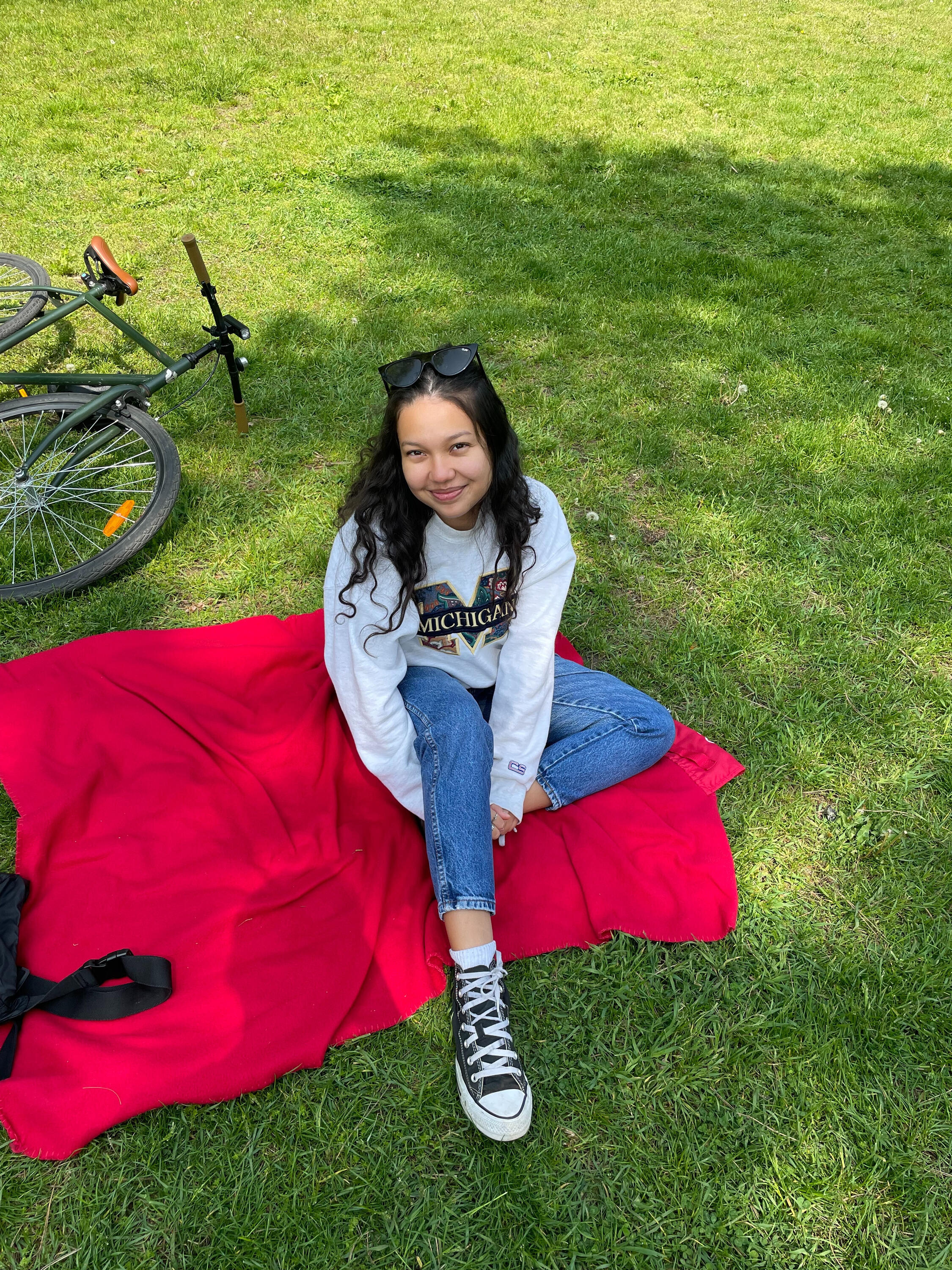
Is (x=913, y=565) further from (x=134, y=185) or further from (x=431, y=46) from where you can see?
(x=431, y=46)

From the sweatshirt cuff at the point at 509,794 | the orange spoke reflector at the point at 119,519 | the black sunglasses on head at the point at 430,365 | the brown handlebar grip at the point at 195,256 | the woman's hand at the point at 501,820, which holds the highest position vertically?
the brown handlebar grip at the point at 195,256

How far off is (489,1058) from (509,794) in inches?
28.1

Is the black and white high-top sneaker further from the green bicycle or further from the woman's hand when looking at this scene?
the green bicycle

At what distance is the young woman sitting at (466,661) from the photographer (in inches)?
86.3

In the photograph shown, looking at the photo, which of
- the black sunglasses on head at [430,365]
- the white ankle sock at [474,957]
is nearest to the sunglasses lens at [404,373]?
the black sunglasses on head at [430,365]

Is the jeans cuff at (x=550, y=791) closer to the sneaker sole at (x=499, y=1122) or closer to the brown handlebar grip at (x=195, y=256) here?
the sneaker sole at (x=499, y=1122)

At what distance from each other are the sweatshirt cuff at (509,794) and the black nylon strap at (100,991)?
3.36 feet

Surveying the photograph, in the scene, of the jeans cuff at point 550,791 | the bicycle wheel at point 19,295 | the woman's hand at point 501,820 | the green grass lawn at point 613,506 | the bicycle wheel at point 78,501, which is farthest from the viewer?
the bicycle wheel at point 19,295

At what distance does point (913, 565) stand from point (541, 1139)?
2954 mm

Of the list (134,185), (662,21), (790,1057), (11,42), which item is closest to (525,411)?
(790,1057)

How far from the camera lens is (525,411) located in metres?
4.60

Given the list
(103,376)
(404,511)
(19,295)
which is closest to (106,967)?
(404,511)

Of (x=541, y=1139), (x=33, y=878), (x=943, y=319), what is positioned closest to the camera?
(x=541, y=1139)

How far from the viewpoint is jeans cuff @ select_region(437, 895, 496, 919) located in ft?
7.25
